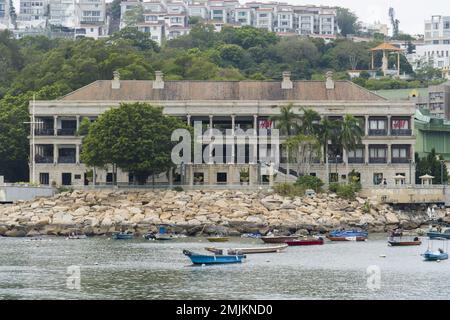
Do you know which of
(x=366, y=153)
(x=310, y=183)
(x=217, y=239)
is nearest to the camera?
(x=217, y=239)

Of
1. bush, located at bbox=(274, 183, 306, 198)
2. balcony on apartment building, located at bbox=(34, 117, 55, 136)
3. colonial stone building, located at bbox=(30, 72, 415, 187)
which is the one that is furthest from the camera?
balcony on apartment building, located at bbox=(34, 117, 55, 136)

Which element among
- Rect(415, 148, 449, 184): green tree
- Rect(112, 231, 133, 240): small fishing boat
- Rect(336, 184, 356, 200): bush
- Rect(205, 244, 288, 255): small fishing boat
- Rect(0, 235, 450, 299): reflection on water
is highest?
Rect(415, 148, 449, 184): green tree

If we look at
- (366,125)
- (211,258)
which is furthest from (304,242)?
(366,125)

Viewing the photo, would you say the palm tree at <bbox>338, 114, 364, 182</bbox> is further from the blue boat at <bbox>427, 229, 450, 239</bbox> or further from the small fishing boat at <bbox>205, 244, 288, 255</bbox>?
the small fishing boat at <bbox>205, 244, 288, 255</bbox>

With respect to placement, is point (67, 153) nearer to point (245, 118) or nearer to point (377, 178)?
point (245, 118)

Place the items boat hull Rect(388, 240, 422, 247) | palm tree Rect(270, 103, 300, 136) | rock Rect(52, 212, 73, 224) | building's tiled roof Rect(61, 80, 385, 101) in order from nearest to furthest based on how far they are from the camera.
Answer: boat hull Rect(388, 240, 422, 247), rock Rect(52, 212, 73, 224), palm tree Rect(270, 103, 300, 136), building's tiled roof Rect(61, 80, 385, 101)

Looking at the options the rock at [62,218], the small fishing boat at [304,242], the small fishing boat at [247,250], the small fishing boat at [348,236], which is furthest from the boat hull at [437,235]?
the rock at [62,218]

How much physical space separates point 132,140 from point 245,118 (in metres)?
16.7

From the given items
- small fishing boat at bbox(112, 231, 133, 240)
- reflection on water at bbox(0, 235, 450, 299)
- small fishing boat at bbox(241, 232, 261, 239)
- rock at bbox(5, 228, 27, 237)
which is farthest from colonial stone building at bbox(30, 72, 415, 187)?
reflection on water at bbox(0, 235, 450, 299)

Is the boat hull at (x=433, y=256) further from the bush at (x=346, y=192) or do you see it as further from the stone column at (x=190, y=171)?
the stone column at (x=190, y=171)

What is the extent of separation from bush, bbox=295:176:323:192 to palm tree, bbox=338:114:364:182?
184 inches

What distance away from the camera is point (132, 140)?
12531cm

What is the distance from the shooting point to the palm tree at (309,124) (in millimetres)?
132500

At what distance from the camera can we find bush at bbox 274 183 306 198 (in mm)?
125125
